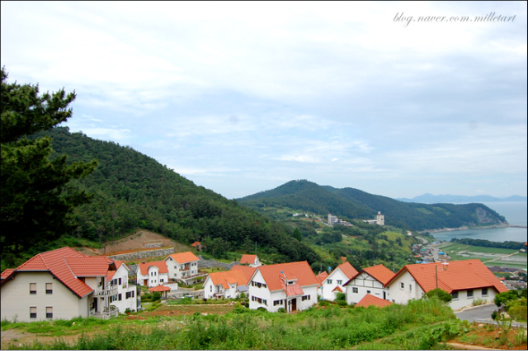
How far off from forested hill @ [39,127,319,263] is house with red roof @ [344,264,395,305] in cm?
3015

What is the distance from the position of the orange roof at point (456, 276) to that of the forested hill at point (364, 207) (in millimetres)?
27474

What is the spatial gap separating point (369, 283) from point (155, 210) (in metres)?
42.3

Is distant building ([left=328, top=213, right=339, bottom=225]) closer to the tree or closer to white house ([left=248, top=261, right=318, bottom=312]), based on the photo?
white house ([left=248, top=261, right=318, bottom=312])

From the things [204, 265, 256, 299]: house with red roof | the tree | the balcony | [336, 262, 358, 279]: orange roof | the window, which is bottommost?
[204, 265, 256, 299]: house with red roof

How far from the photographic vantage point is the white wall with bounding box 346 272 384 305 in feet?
64.7

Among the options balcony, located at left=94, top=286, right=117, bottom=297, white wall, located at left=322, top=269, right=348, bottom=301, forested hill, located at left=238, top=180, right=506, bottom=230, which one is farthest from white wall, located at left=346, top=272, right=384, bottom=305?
forested hill, located at left=238, top=180, right=506, bottom=230

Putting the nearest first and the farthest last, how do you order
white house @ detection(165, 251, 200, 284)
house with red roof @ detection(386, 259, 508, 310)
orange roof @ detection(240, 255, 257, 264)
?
1. house with red roof @ detection(386, 259, 508, 310)
2. white house @ detection(165, 251, 200, 284)
3. orange roof @ detection(240, 255, 257, 264)

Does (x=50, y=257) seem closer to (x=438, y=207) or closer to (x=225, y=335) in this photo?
(x=225, y=335)

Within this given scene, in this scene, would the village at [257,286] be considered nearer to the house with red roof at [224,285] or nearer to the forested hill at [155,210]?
the house with red roof at [224,285]

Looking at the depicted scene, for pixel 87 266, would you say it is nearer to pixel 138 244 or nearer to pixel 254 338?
pixel 254 338

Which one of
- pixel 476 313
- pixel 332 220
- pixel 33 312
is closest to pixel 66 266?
pixel 33 312

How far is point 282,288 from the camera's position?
2269 cm

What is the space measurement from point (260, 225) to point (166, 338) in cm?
5431

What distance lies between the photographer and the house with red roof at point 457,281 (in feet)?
42.0
